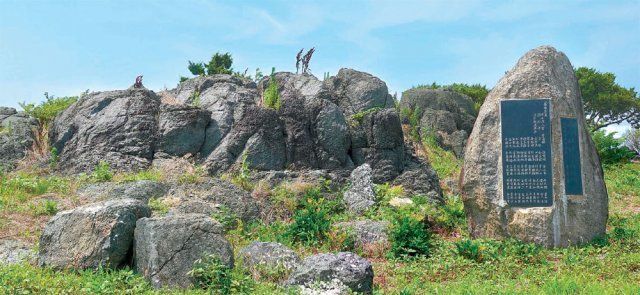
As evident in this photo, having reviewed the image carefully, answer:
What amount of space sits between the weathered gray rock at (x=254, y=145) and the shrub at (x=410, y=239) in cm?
625

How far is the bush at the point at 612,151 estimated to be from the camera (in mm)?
26031

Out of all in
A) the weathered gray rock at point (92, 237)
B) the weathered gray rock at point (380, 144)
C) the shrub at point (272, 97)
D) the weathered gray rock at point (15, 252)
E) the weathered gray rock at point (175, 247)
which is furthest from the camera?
the shrub at point (272, 97)

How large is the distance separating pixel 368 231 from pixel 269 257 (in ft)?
10.1

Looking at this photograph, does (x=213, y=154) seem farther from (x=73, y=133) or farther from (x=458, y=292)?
(x=458, y=292)

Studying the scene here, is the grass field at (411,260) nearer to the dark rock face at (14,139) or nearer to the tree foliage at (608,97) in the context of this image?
the dark rock face at (14,139)

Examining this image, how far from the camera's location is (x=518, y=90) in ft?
41.2

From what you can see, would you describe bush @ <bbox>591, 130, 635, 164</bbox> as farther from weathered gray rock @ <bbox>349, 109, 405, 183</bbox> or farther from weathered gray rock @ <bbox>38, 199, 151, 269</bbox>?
weathered gray rock @ <bbox>38, 199, 151, 269</bbox>

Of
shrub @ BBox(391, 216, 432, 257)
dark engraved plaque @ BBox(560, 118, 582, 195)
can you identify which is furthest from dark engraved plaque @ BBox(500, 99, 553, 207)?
shrub @ BBox(391, 216, 432, 257)

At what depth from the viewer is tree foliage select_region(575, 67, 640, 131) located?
158ft

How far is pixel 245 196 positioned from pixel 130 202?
463cm

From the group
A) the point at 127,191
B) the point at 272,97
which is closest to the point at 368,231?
the point at 127,191

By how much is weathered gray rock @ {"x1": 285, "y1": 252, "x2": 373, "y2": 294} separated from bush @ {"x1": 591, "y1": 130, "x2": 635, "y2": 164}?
20.9 meters

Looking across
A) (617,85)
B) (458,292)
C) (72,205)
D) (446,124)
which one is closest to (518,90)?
(458,292)

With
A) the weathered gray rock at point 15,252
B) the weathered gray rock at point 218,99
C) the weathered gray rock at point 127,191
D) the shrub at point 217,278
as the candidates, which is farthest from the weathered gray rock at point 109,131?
the shrub at point 217,278
